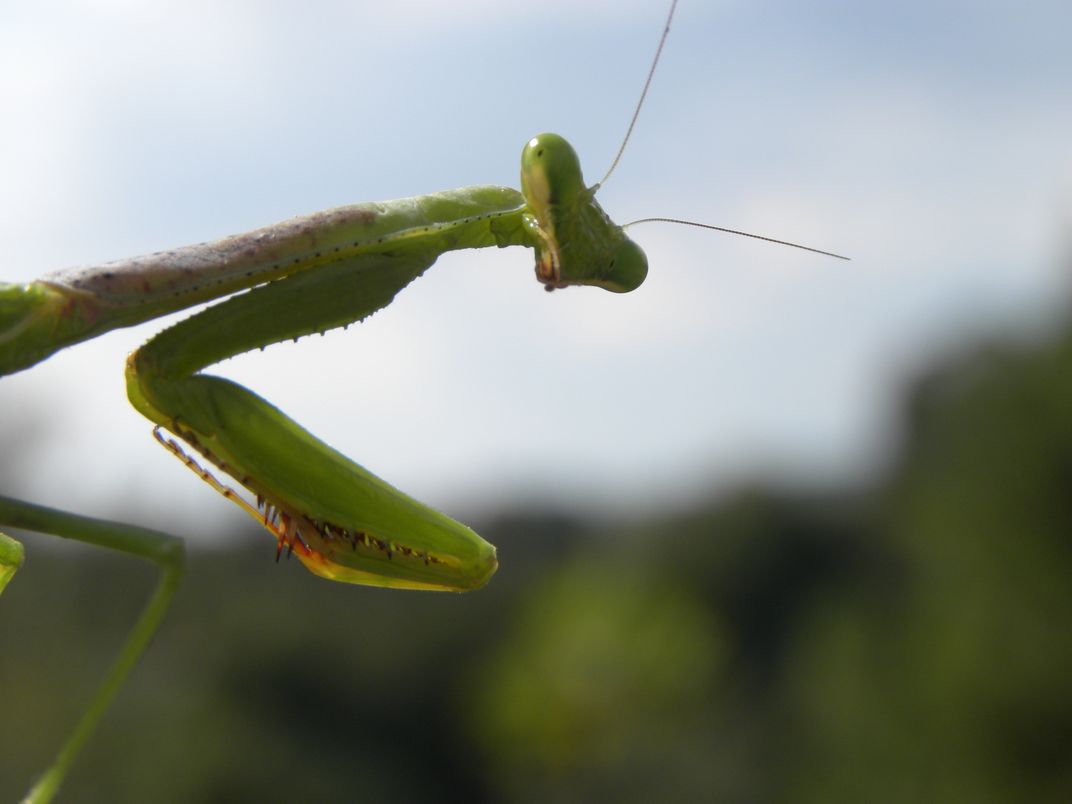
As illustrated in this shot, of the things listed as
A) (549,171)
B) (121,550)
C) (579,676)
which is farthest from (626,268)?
(579,676)

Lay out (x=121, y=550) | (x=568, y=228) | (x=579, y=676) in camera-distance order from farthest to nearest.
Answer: (x=579, y=676) → (x=568, y=228) → (x=121, y=550)

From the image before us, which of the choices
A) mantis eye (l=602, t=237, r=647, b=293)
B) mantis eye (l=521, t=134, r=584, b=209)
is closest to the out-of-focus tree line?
mantis eye (l=602, t=237, r=647, b=293)

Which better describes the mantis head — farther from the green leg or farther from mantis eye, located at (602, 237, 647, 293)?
the green leg

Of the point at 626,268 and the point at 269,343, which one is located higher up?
the point at 626,268

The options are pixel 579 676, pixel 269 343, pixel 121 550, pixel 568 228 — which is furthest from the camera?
pixel 579 676

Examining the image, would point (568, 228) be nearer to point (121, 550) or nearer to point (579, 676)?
point (121, 550)

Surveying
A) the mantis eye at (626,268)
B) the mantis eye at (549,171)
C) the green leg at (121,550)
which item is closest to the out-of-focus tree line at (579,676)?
the green leg at (121,550)

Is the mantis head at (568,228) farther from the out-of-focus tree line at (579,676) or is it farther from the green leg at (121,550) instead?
the out-of-focus tree line at (579,676)
